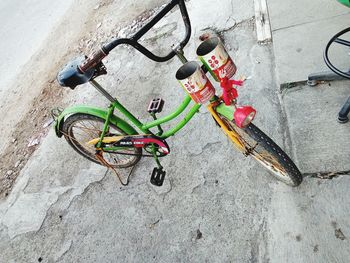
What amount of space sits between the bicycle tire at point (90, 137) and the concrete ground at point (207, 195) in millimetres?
A: 138

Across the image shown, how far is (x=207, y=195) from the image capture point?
2.68 m

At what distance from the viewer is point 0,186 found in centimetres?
363

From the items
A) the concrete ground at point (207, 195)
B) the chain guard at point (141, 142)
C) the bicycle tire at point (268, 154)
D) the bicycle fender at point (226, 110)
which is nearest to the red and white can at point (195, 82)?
the bicycle fender at point (226, 110)

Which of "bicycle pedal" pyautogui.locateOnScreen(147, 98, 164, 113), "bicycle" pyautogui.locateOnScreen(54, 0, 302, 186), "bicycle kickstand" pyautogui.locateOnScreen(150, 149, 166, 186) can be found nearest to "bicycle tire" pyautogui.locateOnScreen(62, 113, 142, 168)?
"bicycle" pyautogui.locateOnScreen(54, 0, 302, 186)

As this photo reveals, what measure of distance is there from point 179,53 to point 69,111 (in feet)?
3.89

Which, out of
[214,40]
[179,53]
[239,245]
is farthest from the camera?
[239,245]

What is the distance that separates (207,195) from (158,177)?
1.49ft

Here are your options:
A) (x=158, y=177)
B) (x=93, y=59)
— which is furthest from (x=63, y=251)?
(x=93, y=59)

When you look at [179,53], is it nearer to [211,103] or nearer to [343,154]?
[211,103]

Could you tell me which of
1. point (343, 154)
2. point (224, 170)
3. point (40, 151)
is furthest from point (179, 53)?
point (40, 151)

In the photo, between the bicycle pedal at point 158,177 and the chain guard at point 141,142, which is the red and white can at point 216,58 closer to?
the chain guard at point 141,142

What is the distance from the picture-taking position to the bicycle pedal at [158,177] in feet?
9.21

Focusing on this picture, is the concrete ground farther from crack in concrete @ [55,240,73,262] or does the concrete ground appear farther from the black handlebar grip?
the black handlebar grip

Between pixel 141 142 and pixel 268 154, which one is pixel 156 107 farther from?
pixel 268 154
